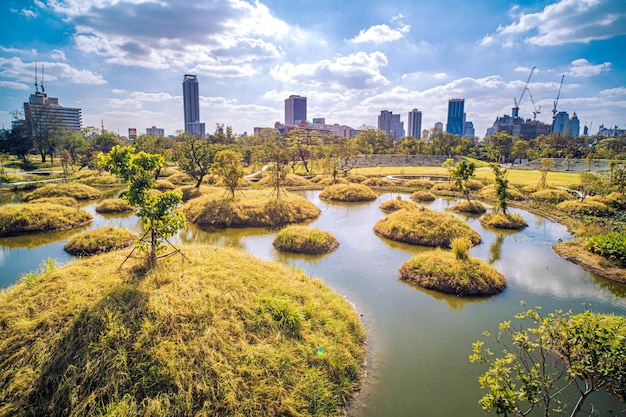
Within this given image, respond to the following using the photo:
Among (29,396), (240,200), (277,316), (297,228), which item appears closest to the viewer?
(29,396)

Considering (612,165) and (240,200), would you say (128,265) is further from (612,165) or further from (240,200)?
(612,165)

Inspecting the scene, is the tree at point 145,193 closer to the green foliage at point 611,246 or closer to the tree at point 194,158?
the green foliage at point 611,246

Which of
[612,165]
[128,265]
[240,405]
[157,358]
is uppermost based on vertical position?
[612,165]

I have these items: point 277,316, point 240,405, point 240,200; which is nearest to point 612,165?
point 240,200

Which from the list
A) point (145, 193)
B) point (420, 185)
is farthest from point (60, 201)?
point (420, 185)

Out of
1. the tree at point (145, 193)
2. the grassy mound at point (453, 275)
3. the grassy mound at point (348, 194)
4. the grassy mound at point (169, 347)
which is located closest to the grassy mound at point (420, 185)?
the grassy mound at point (348, 194)

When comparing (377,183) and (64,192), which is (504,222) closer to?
(377,183)

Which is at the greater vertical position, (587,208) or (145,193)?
(145,193)

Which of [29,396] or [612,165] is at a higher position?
[612,165]
